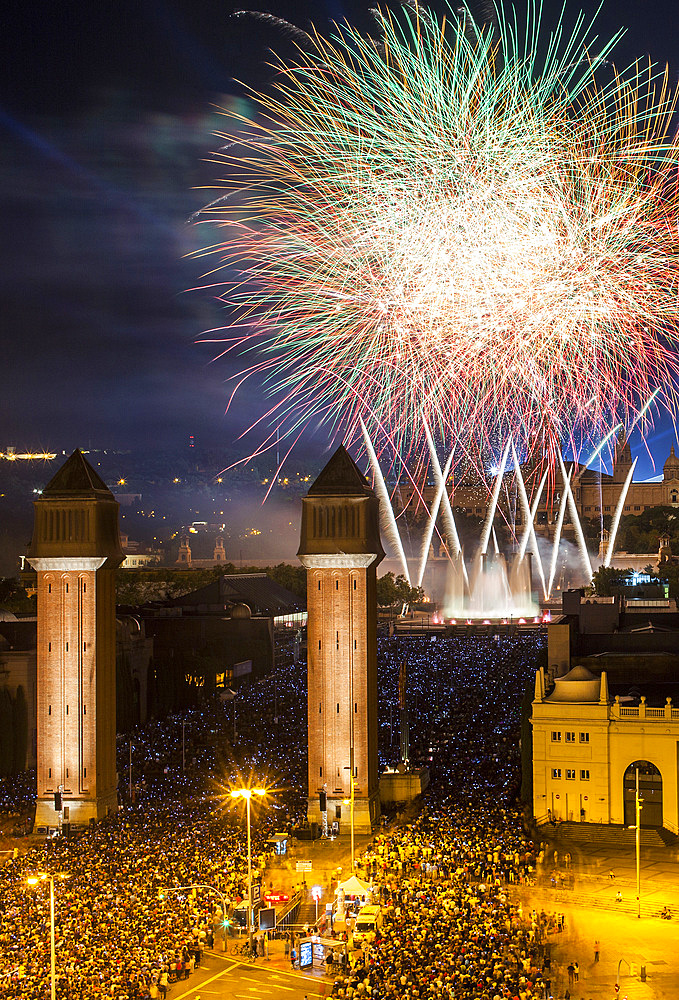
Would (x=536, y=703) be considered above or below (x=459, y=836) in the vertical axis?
above

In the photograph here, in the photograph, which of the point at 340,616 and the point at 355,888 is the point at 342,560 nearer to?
the point at 340,616

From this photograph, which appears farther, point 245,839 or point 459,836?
point 245,839

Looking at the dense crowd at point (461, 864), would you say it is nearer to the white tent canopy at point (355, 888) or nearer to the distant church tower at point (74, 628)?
the white tent canopy at point (355, 888)

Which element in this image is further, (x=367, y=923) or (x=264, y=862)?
(x=264, y=862)

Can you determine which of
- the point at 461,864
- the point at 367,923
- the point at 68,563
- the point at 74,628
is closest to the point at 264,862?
the point at 461,864

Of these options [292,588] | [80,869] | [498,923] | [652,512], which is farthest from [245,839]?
[652,512]

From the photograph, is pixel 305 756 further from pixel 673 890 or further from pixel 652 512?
pixel 652 512
